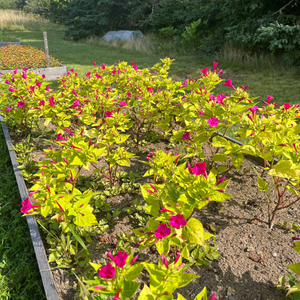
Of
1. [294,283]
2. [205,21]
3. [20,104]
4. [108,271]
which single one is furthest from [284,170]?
[205,21]

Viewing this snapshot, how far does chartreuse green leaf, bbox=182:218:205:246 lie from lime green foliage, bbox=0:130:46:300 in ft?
3.73

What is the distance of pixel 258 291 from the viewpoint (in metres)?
1.49

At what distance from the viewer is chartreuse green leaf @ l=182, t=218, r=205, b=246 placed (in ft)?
3.81

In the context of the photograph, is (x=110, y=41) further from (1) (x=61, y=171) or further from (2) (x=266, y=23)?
(1) (x=61, y=171)

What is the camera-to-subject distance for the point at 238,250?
1.76 m

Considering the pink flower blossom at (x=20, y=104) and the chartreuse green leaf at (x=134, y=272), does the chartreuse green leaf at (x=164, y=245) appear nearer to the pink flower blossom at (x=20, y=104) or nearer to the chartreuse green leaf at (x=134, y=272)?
the chartreuse green leaf at (x=134, y=272)

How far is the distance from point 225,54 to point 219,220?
7.70 metres

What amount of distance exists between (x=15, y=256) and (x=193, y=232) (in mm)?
1538

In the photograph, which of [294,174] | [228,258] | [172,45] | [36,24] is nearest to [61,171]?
[228,258]

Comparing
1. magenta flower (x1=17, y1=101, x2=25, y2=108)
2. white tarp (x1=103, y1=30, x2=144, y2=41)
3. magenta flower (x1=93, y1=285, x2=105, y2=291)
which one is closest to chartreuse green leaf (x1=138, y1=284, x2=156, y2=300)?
magenta flower (x1=93, y1=285, x2=105, y2=291)

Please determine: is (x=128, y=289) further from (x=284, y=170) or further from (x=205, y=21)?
(x=205, y=21)

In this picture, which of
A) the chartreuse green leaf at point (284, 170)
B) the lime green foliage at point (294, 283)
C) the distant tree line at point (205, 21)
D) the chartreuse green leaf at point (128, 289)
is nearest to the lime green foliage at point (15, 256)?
the chartreuse green leaf at point (128, 289)

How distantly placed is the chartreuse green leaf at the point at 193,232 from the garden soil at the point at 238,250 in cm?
58

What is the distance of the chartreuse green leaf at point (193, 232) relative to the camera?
1.16 metres
